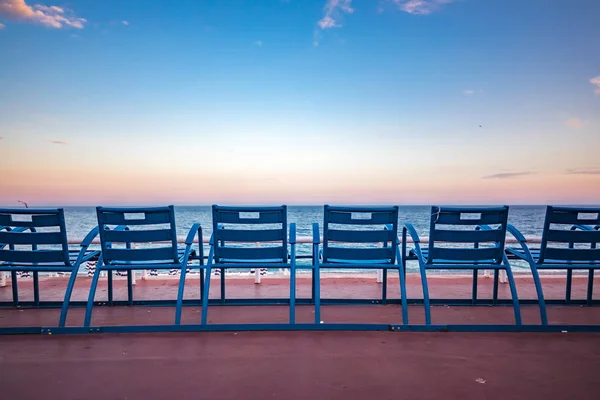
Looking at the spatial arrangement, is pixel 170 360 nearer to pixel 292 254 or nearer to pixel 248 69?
pixel 292 254

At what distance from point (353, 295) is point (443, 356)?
2073 mm

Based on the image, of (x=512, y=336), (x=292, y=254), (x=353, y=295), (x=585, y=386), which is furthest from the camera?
(x=353, y=295)

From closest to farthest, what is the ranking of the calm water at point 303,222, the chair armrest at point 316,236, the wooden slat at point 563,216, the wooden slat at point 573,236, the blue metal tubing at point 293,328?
the blue metal tubing at point 293,328, the wooden slat at point 563,216, the wooden slat at point 573,236, the chair armrest at point 316,236, the calm water at point 303,222

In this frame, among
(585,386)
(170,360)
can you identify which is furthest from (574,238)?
(170,360)

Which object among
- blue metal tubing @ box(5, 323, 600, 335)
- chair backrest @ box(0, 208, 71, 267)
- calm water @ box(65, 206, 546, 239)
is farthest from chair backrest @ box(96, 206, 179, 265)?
calm water @ box(65, 206, 546, 239)

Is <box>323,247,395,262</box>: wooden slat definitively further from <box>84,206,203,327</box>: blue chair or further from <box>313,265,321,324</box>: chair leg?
<box>84,206,203,327</box>: blue chair

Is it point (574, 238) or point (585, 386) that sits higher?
point (574, 238)

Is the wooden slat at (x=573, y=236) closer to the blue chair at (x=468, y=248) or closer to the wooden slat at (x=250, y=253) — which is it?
the blue chair at (x=468, y=248)

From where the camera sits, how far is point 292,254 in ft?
10.8

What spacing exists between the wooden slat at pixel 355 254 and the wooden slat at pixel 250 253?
0.44m

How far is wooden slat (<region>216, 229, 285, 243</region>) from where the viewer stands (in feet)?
10.3

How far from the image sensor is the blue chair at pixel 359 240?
307cm

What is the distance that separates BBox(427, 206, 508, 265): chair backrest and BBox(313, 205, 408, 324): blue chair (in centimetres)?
33

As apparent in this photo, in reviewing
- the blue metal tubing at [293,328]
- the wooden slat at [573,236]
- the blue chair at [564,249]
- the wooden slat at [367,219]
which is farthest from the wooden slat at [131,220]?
the wooden slat at [573,236]
